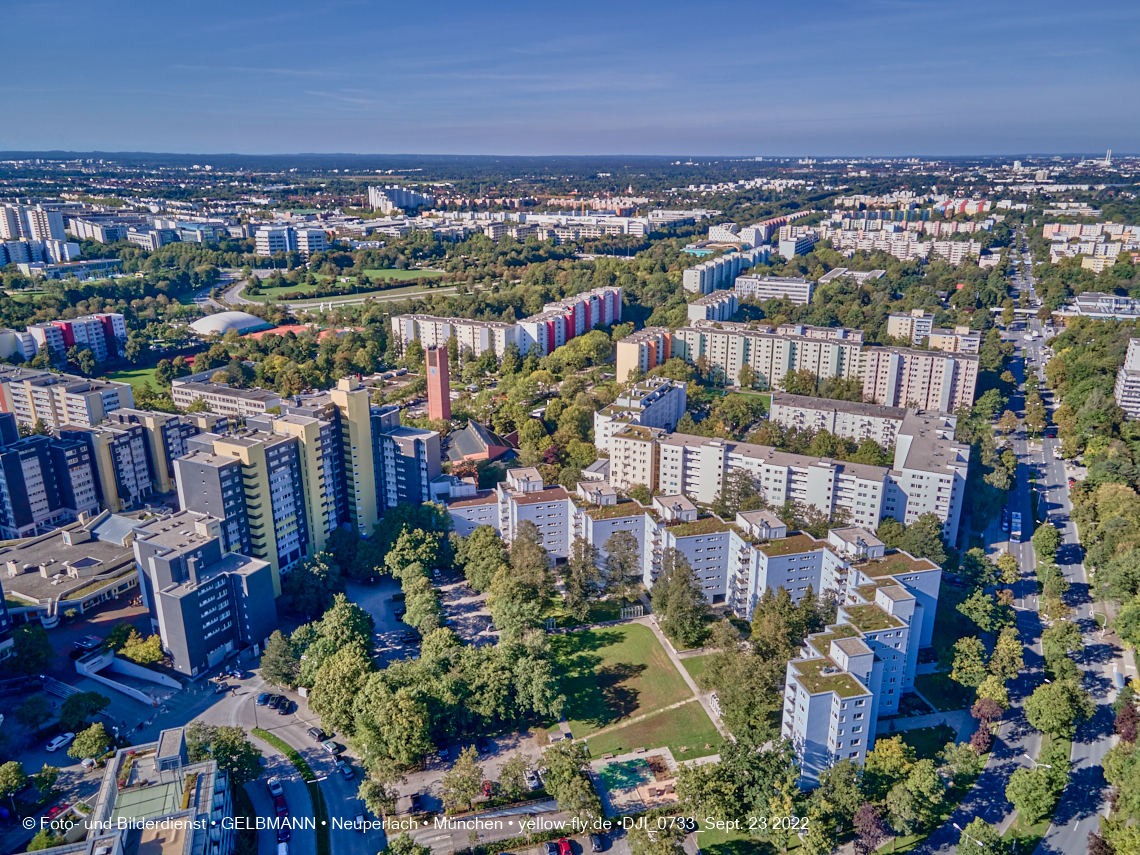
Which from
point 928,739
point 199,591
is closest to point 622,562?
point 928,739

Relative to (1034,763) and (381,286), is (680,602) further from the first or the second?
(381,286)

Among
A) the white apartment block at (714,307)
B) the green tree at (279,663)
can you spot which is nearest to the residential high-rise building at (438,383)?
the green tree at (279,663)

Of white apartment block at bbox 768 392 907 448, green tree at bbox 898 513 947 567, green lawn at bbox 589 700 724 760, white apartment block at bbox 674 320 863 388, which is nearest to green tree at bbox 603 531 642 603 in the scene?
green lawn at bbox 589 700 724 760

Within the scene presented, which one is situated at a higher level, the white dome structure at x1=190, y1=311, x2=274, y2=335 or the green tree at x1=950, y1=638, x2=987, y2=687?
the white dome structure at x1=190, y1=311, x2=274, y2=335

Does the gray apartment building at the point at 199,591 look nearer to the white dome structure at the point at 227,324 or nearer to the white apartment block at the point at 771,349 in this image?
the white apartment block at the point at 771,349

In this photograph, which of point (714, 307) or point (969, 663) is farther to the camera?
point (714, 307)

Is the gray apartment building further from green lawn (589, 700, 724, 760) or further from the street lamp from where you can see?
the street lamp
